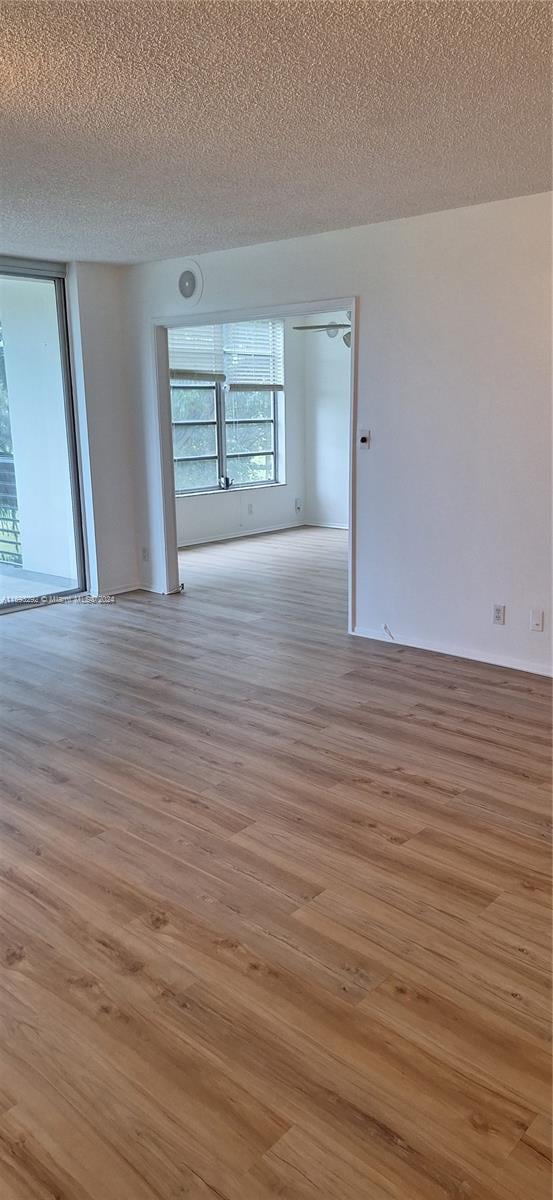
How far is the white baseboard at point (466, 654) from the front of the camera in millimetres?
4492

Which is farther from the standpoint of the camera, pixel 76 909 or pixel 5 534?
pixel 5 534

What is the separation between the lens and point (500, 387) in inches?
171

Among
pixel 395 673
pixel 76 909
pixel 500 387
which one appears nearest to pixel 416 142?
pixel 500 387

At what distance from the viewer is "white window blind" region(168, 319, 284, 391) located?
8.30 m

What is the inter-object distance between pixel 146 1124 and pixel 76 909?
839 millimetres

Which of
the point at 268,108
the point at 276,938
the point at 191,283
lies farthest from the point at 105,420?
the point at 276,938

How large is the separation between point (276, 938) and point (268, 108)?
264 cm

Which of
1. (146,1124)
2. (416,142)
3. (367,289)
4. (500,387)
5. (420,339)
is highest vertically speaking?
(416,142)

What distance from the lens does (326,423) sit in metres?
9.52

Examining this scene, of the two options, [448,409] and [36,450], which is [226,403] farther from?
[448,409]

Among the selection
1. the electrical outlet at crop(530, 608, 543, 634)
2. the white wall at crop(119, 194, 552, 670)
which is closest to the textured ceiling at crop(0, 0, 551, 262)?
the white wall at crop(119, 194, 552, 670)

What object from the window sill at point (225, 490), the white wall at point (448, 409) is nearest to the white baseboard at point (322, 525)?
the window sill at point (225, 490)

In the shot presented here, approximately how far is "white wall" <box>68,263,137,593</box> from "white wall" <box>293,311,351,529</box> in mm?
3395

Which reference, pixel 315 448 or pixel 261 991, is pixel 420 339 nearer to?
pixel 261 991
